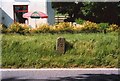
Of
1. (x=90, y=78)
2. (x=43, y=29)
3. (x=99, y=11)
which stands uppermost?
(x=99, y=11)

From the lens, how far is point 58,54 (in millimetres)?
12789

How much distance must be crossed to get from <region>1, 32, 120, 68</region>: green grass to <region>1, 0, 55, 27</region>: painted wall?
953cm

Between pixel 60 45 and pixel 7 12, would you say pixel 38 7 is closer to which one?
pixel 7 12

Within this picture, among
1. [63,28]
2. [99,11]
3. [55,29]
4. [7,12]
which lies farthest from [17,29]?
[7,12]

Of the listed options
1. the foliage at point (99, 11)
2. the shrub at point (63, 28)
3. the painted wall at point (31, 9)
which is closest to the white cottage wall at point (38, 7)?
the painted wall at point (31, 9)

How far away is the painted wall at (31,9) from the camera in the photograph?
77.6 ft

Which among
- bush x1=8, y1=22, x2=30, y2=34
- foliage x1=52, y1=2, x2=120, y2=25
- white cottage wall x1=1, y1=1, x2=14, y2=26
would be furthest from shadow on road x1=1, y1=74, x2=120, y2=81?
white cottage wall x1=1, y1=1, x2=14, y2=26

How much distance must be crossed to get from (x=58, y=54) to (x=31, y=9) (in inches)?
453

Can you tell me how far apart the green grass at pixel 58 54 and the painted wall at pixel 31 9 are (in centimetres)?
953

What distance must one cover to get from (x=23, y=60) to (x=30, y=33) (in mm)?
3935

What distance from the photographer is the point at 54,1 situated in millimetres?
23391

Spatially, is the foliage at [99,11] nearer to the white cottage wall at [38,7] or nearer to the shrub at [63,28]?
the white cottage wall at [38,7]

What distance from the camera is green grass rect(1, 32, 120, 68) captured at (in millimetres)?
12023

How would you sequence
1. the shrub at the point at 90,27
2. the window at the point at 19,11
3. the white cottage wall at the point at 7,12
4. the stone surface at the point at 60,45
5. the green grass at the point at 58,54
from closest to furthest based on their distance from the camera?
the green grass at the point at 58,54, the stone surface at the point at 60,45, the shrub at the point at 90,27, the white cottage wall at the point at 7,12, the window at the point at 19,11
